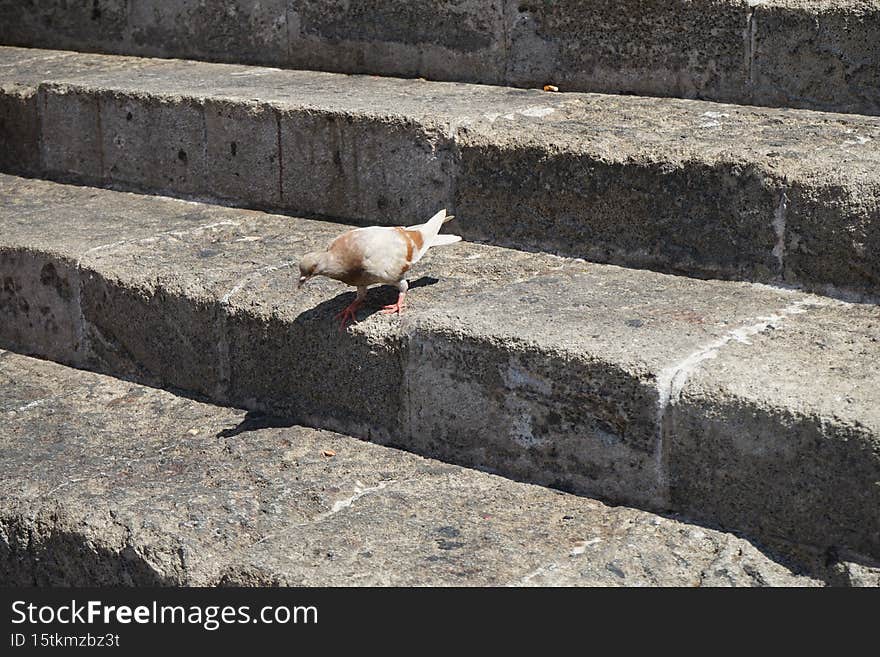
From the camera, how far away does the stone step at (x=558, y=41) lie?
4.27m

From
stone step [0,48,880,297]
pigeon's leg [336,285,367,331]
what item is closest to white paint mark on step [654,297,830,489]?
stone step [0,48,880,297]

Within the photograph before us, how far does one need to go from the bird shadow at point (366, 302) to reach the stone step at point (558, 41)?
1314 mm

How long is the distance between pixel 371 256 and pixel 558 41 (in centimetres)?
163

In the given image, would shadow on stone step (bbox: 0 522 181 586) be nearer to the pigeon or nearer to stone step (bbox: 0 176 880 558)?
stone step (bbox: 0 176 880 558)

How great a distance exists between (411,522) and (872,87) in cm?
217

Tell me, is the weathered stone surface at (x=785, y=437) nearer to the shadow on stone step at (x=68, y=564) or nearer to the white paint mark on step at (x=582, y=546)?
the white paint mark on step at (x=582, y=546)

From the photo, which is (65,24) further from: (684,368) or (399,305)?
(684,368)

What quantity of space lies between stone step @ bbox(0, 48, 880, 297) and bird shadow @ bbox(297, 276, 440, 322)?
465 mm

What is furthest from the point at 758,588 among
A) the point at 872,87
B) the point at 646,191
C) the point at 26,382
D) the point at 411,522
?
the point at 26,382

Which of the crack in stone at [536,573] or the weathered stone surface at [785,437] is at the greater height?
the weathered stone surface at [785,437]

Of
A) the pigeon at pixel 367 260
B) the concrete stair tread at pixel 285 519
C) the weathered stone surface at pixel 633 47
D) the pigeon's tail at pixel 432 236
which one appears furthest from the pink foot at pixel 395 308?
the weathered stone surface at pixel 633 47

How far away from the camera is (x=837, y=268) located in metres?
3.64

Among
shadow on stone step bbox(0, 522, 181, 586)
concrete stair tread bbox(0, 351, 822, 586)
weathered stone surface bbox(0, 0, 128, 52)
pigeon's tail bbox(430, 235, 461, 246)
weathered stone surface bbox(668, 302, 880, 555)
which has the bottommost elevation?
shadow on stone step bbox(0, 522, 181, 586)

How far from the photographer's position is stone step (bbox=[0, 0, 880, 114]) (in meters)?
4.27
